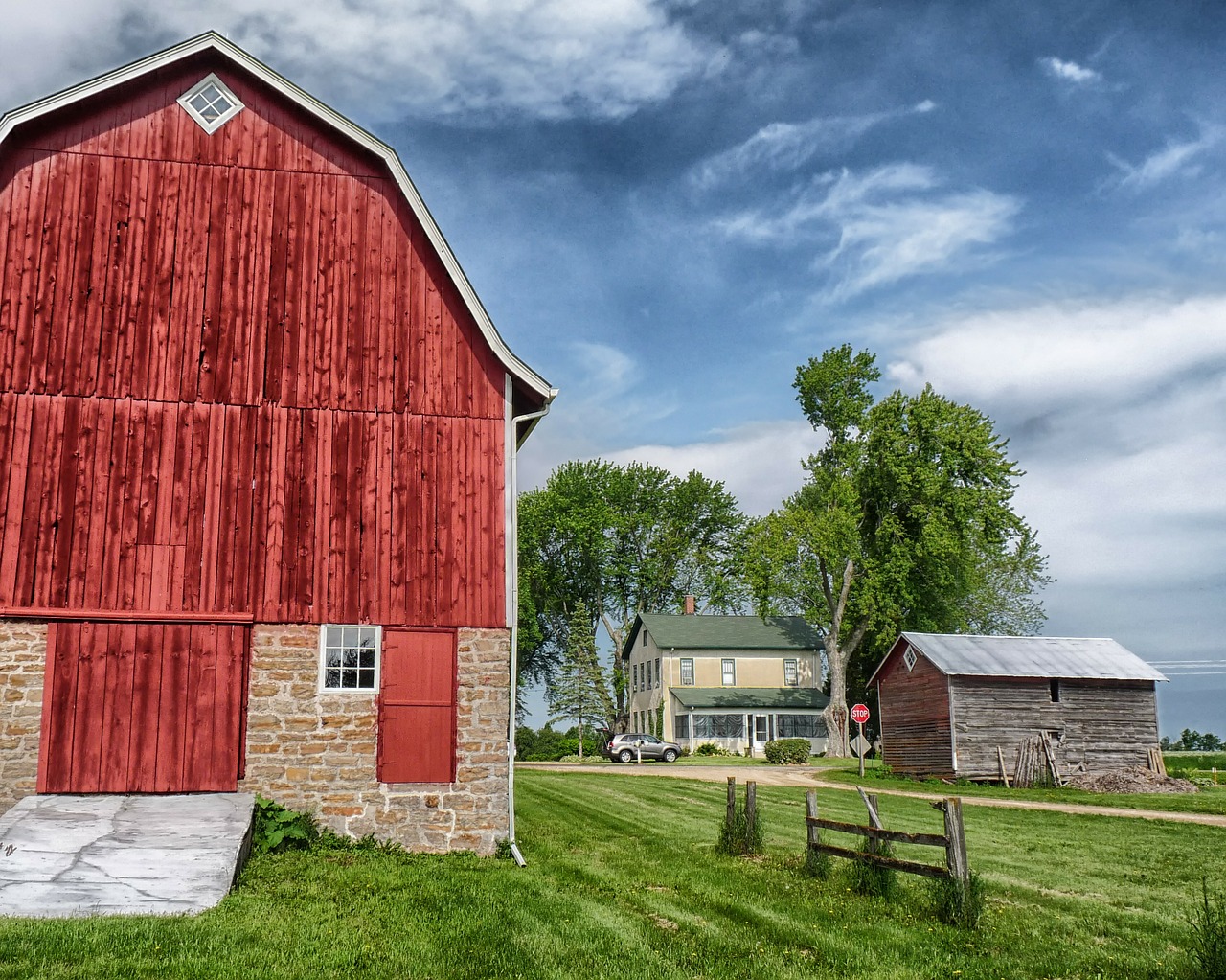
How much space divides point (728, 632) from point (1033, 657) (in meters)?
27.2

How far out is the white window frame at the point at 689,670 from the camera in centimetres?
5943

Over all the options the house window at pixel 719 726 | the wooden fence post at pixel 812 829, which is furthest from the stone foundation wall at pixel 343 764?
the house window at pixel 719 726

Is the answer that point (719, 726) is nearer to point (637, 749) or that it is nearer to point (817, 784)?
point (637, 749)

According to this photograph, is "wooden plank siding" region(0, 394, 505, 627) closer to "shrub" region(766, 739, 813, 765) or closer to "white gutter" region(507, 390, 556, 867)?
"white gutter" region(507, 390, 556, 867)

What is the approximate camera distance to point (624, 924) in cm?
1024

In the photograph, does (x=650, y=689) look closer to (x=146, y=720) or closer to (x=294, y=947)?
(x=146, y=720)

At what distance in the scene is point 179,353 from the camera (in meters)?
14.7

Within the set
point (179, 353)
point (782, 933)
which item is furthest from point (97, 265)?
point (782, 933)

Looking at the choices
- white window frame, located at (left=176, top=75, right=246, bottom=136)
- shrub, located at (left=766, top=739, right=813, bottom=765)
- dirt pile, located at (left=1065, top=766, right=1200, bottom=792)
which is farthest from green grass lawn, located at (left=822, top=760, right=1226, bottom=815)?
white window frame, located at (left=176, top=75, right=246, bottom=136)

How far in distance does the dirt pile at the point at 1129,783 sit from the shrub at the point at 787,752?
15.2 m

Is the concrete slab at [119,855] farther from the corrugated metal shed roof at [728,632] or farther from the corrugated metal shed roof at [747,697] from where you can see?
the corrugated metal shed roof at [728,632]

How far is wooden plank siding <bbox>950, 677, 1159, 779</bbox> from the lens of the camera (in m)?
34.5

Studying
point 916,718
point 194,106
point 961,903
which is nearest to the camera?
point 961,903

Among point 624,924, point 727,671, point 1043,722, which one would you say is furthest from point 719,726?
point 624,924
